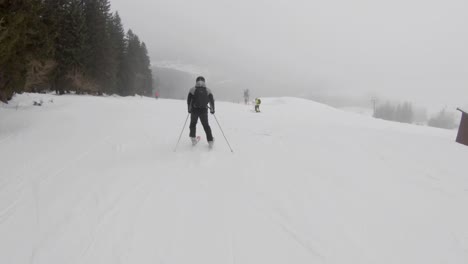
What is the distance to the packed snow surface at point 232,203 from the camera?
11.0 ft

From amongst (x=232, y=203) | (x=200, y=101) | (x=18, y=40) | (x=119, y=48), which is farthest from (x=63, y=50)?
(x=232, y=203)

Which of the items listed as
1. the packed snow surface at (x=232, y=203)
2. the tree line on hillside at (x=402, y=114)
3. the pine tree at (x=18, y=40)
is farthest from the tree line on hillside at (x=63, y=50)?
the tree line on hillside at (x=402, y=114)

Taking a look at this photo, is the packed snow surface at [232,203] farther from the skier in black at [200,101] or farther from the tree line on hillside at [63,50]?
the tree line on hillside at [63,50]

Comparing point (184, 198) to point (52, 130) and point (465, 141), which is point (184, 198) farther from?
point (465, 141)

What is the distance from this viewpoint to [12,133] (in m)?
9.20

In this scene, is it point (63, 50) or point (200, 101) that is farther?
point (63, 50)

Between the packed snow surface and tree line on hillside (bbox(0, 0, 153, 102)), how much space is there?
4052mm

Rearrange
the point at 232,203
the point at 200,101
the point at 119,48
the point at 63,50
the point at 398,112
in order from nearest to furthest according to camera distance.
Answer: the point at 232,203 < the point at 200,101 < the point at 63,50 < the point at 119,48 < the point at 398,112

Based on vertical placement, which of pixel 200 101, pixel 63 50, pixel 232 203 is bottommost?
pixel 232 203

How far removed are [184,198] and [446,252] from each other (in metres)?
3.88

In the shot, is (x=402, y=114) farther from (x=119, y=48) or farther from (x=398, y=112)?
(x=119, y=48)

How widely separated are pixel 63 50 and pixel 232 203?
120 feet

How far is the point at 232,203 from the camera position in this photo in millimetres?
4488

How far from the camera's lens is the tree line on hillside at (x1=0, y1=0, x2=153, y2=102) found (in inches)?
384
